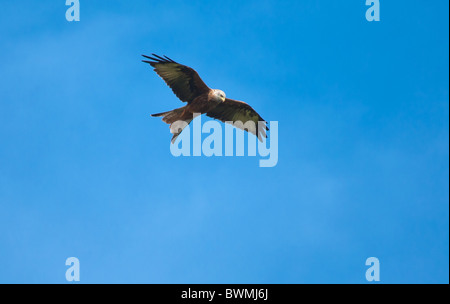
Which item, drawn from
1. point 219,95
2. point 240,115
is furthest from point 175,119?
point 240,115

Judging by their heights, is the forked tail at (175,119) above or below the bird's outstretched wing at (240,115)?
below

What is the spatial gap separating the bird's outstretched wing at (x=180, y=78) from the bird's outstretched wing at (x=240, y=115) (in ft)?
3.31

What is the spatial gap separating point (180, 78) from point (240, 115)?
89.5 inches

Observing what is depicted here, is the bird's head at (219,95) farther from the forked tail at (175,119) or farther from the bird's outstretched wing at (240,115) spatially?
the forked tail at (175,119)

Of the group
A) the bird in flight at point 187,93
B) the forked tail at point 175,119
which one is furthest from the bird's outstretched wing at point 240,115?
the forked tail at point 175,119

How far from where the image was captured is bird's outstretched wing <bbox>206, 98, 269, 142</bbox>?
17172 millimetres

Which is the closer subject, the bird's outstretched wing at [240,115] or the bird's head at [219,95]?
the bird's head at [219,95]

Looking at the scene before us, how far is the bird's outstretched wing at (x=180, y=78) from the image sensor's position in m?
16.0

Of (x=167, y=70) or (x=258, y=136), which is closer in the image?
Answer: (x=167, y=70)
